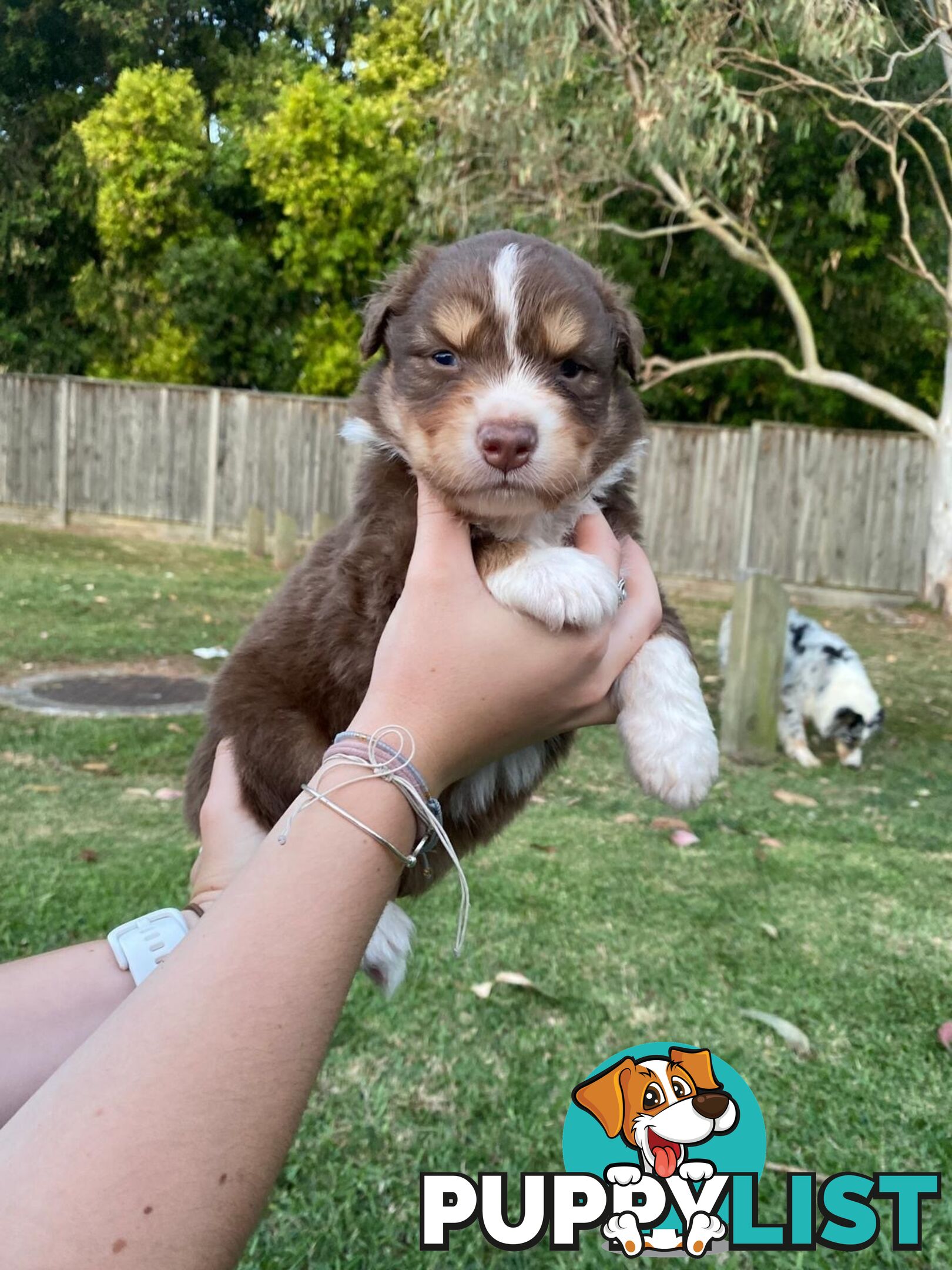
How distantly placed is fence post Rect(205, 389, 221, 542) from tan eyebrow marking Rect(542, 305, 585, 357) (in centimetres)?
1597

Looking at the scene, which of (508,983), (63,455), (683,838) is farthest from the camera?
(63,455)

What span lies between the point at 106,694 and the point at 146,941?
5.42 meters

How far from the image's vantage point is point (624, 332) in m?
2.47

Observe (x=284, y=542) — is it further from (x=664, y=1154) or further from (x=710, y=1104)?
(x=664, y=1154)

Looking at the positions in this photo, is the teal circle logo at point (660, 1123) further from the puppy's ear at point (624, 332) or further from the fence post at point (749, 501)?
the fence post at point (749, 501)

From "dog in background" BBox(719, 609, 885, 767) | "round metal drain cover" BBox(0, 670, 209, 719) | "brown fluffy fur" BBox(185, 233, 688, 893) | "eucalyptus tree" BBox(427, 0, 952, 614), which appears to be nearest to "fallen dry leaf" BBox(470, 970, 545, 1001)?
"brown fluffy fur" BBox(185, 233, 688, 893)

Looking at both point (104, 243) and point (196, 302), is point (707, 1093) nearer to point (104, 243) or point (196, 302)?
point (196, 302)

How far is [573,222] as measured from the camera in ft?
48.8

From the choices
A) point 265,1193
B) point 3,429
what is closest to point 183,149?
point 3,429

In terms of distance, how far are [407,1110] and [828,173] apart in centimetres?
1881

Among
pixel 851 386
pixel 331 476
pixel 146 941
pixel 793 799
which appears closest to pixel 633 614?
pixel 146 941

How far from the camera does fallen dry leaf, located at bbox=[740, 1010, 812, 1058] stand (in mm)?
3512

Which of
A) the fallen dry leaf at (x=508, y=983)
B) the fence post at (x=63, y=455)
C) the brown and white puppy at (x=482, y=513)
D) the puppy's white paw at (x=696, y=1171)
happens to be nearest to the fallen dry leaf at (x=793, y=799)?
the fallen dry leaf at (x=508, y=983)

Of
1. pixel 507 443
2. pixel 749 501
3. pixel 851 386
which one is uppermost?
pixel 851 386
